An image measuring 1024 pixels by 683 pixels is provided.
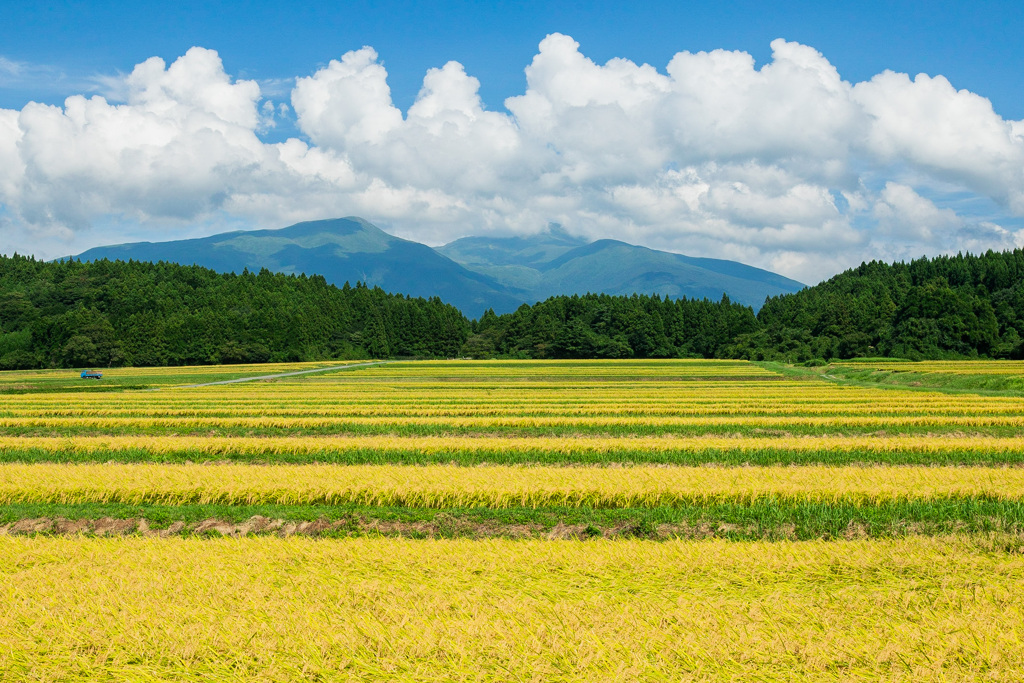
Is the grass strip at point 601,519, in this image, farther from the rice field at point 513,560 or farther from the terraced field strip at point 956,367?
the terraced field strip at point 956,367

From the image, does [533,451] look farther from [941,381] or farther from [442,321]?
[442,321]

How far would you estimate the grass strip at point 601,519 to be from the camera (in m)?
12.6

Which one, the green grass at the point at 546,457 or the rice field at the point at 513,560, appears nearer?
the rice field at the point at 513,560

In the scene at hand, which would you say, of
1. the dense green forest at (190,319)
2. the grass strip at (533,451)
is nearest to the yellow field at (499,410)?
the grass strip at (533,451)

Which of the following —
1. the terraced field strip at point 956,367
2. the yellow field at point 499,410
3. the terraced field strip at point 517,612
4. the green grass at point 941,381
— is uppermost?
the terraced field strip at point 956,367

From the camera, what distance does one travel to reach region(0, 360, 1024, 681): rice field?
21.6 feet

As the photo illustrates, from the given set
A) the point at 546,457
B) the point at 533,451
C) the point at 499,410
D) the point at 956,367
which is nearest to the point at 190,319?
the point at 499,410

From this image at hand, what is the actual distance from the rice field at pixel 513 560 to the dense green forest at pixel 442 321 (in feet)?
317

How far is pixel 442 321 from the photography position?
152000mm

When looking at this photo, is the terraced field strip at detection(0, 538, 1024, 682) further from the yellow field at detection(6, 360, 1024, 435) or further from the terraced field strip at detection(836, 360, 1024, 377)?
the terraced field strip at detection(836, 360, 1024, 377)

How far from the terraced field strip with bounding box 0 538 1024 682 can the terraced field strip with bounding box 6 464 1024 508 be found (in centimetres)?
406

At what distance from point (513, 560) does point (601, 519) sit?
4342 mm

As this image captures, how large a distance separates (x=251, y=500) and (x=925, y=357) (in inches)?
4408

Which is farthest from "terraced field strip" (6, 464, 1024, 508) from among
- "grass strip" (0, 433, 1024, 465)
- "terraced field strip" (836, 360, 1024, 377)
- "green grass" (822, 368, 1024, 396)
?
"terraced field strip" (836, 360, 1024, 377)
